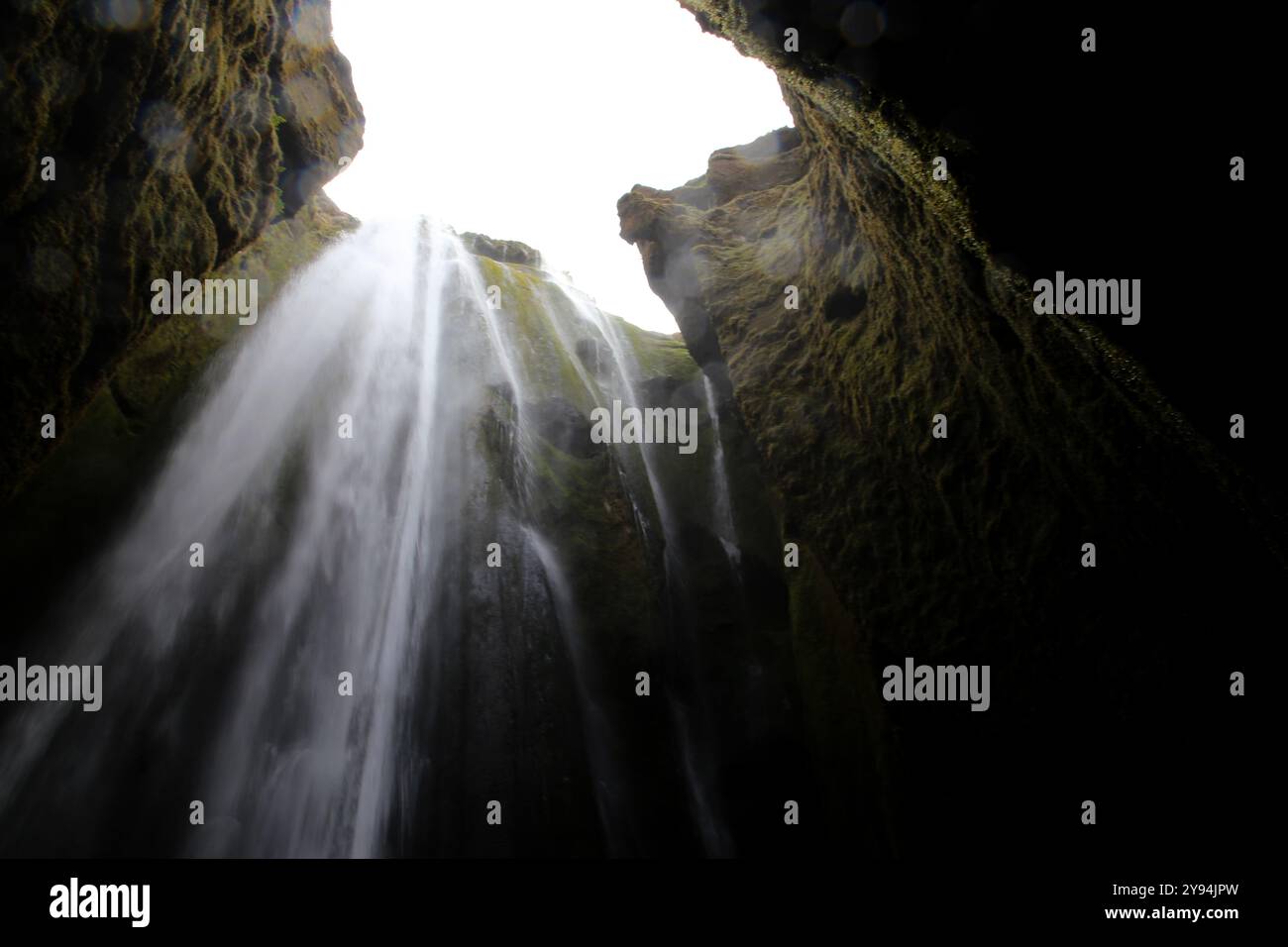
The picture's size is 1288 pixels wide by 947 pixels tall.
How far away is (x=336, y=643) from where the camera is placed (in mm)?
9234

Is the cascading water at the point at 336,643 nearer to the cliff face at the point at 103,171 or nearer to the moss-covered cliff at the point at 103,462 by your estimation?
the moss-covered cliff at the point at 103,462

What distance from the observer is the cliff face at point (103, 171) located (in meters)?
4.19

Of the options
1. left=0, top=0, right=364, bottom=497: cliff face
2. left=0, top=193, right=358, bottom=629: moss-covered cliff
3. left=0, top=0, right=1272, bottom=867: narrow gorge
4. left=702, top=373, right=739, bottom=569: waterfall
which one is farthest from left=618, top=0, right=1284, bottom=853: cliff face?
left=0, top=193, right=358, bottom=629: moss-covered cliff

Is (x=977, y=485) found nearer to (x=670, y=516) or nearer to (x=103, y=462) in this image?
(x=670, y=516)

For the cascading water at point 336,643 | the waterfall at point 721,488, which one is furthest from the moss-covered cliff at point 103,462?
the waterfall at point 721,488

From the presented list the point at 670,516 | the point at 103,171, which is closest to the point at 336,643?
the point at 103,171

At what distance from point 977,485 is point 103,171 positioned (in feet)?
29.8

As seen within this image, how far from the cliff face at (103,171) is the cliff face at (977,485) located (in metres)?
4.63

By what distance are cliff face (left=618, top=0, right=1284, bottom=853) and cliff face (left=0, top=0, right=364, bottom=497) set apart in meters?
4.63

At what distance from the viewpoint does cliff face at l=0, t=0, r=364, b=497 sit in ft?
13.8

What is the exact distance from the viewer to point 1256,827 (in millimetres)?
6605

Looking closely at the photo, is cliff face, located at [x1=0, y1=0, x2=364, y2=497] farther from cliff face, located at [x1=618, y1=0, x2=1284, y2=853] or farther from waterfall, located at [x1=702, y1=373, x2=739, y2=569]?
waterfall, located at [x1=702, y1=373, x2=739, y2=569]

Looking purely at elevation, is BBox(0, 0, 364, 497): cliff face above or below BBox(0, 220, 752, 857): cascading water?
above
